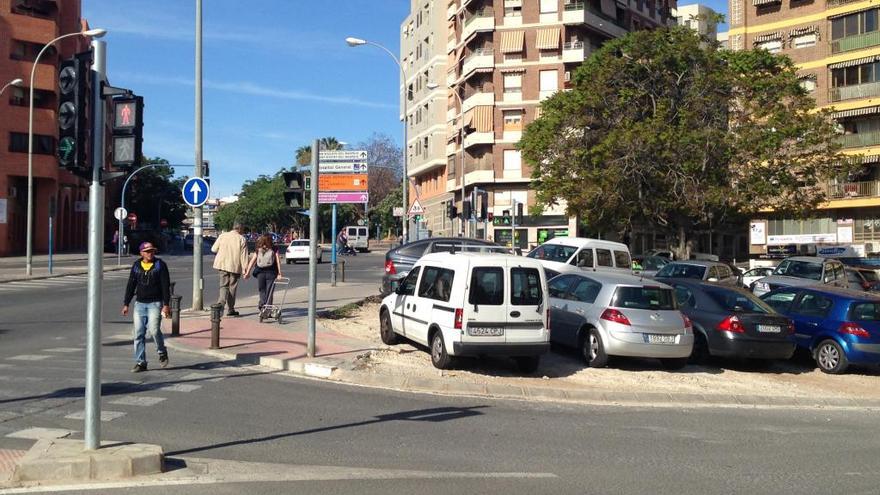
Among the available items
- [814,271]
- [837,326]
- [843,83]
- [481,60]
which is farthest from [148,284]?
[843,83]

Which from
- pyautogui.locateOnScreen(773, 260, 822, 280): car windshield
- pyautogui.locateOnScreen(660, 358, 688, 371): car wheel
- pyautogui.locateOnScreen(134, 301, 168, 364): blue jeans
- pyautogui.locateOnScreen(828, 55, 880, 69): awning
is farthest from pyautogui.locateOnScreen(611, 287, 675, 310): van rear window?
pyautogui.locateOnScreen(828, 55, 880, 69): awning

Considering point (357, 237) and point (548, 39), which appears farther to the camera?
point (357, 237)

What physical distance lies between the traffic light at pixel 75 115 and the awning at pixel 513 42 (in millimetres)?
51587

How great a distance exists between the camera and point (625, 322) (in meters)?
12.4

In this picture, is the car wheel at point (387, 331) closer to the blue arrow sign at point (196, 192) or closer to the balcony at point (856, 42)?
the blue arrow sign at point (196, 192)

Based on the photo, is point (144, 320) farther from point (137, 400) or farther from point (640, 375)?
point (640, 375)

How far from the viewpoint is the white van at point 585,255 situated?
21.7 metres

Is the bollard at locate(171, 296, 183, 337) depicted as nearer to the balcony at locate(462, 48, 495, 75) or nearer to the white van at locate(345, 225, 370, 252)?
the balcony at locate(462, 48, 495, 75)

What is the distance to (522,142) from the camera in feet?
147

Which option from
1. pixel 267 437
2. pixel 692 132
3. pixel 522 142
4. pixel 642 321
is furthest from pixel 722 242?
pixel 267 437

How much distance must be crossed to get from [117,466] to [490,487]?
2.95 m

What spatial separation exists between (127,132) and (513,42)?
5171cm

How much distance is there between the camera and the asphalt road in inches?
255

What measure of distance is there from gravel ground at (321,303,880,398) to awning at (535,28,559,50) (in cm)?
4350
